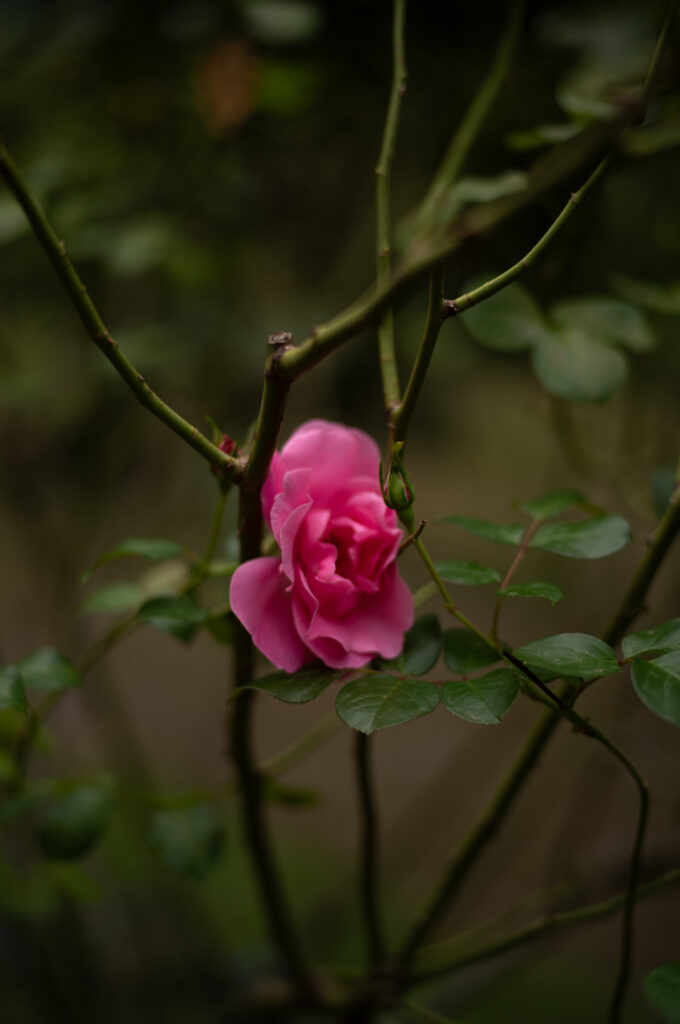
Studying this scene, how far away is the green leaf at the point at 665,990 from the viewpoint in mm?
276

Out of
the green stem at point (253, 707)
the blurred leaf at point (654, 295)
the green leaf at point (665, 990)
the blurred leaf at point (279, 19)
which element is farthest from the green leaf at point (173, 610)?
the blurred leaf at point (279, 19)

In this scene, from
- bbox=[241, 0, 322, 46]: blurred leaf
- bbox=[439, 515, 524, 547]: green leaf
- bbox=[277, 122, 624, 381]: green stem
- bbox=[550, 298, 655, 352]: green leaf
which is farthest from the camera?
bbox=[241, 0, 322, 46]: blurred leaf

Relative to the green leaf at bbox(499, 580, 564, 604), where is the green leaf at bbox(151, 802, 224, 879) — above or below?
below

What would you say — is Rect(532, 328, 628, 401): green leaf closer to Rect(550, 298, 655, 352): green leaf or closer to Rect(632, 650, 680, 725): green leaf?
Rect(550, 298, 655, 352): green leaf

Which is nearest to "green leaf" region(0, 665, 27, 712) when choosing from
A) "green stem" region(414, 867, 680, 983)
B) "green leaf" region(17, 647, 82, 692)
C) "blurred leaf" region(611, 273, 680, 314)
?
"green leaf" region(17, 647, 82, 692)

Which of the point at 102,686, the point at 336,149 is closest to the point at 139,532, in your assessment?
the point at 102,686

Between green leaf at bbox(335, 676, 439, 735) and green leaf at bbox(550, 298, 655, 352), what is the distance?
0.86ft

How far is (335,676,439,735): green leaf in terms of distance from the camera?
0.87ft

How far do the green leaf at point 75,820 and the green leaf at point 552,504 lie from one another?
29 cm

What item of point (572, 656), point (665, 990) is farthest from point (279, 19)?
point (665, 990)

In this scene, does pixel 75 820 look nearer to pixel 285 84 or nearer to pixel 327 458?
pixel 327 458

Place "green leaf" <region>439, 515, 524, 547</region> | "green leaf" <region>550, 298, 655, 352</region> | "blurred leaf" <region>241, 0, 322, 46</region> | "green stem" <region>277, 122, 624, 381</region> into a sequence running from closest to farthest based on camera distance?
"green stem" <region>277, 122, 624, 381</region>
"green leaf" <region>439, 515, 524, 547</region>
"green leaf" <region>550, 298, 655, 352</region>
"blurred leaf" <region>241, 0, 322, 46</region>

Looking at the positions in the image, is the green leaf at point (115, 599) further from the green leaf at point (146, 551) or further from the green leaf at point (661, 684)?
the green leaf at point (661, 684)

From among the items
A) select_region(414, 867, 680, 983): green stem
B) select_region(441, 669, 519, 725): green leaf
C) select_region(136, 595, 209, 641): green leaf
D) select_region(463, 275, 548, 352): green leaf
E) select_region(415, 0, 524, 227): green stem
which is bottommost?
select_region(414, 867, 680, 983): green stem
